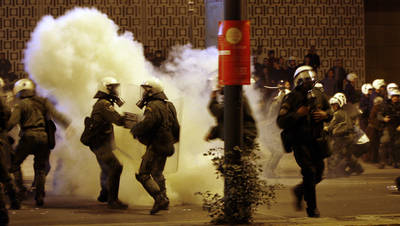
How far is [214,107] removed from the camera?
12.2 meters

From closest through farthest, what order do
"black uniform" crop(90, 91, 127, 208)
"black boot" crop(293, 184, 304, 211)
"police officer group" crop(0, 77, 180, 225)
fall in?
1. "black boot" crop(293, 184, 304, 211)
2. "police officer group" crop(0, 77, 180, 225)
3. "black uniform" crop(90, 91, 127, 208)

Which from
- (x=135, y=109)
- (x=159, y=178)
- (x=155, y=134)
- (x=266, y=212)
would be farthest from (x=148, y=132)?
(x=266, y=212)

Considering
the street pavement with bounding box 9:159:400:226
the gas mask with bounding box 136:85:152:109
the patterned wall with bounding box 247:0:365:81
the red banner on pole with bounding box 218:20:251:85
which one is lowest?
the street pavement with bounding box 9:159:400:226

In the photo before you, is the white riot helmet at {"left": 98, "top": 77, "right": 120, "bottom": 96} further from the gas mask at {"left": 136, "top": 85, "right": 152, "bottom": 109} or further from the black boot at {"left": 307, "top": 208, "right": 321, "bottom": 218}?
the black boot at {"left": 307, "top": 208, "right": 321, "bottom": 218}

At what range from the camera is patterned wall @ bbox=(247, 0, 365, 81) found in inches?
918

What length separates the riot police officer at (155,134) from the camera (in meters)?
11.1

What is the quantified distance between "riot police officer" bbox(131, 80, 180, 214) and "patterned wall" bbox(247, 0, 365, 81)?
1209 cm

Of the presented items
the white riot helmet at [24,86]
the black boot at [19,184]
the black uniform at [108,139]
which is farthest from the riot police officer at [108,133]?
the black boot at [19,184]

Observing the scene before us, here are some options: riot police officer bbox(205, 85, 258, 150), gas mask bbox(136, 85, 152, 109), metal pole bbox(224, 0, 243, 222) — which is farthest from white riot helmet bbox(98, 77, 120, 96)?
metal pole bbox(224, 0, 243, 222)

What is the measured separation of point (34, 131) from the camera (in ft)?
38.6

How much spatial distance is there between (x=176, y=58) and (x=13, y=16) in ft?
28.5

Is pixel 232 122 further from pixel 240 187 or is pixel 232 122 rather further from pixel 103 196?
pixel 103 196

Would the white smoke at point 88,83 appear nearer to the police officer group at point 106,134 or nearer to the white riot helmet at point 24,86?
the police officer group at point 106,134

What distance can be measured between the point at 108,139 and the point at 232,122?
9.18 feet
